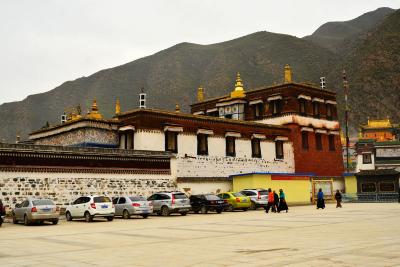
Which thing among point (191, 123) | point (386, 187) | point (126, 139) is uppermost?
point (191, 123)

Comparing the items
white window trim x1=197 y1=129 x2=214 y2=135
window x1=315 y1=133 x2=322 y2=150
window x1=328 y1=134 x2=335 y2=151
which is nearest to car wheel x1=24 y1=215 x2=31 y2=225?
white window trim x1=197 y1=129 x2=214 y2=135

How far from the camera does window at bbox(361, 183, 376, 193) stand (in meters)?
50.4

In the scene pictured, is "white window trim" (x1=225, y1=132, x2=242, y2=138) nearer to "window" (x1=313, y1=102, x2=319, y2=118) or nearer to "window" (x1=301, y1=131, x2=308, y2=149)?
"window" (x1=301, y1=131, x2=308, y2=149)

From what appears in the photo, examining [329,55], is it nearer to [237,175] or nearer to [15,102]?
[15,102]

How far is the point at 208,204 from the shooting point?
32.7 metres

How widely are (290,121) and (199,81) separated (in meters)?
137

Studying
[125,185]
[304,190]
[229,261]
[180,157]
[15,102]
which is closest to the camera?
[229,261]

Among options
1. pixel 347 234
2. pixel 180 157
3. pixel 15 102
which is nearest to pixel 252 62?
pixel 15 102

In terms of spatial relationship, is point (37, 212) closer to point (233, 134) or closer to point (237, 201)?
point (237, 201)

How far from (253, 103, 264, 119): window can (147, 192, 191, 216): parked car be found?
81.1 feet

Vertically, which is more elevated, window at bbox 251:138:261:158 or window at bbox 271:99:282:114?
window at bbox 271:99:282:114

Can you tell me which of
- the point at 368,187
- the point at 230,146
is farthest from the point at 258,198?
the point at 368,187

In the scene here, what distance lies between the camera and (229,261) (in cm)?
1077

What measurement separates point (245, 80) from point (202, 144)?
133m
